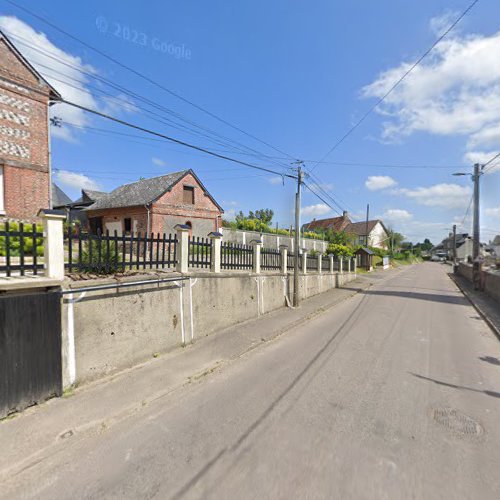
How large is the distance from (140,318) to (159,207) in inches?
710

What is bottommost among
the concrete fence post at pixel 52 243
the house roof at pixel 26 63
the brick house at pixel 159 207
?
the concrete fence post at pixel 52 243

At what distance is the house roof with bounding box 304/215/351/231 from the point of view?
198 ft

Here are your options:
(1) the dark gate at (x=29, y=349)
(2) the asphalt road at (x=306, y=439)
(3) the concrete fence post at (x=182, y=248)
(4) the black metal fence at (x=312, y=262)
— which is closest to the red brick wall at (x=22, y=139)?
(3) the concrete fence post at (x=182, y=248)

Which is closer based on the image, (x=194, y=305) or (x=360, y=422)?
(x=360, y=422)

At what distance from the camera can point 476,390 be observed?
4.54 m

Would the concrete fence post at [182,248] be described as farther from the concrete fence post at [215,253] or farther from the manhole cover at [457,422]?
the manhole cover at [457,422]

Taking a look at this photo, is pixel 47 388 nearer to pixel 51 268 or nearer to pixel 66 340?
pixel 66 340

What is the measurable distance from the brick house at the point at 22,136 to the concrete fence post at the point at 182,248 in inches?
315

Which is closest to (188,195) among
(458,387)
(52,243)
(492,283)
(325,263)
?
→ (325,263)

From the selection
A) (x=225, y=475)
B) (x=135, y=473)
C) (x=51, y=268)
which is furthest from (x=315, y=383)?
(x=51, y=268)

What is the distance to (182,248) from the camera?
6379 millimetres

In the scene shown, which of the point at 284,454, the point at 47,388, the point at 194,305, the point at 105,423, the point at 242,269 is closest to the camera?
the point at 284,454

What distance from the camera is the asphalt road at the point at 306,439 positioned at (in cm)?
259

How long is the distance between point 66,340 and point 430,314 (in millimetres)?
11574
